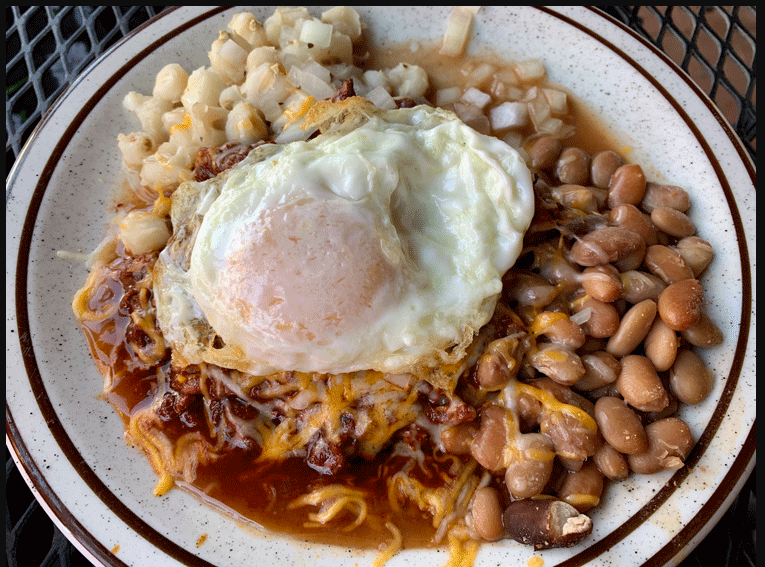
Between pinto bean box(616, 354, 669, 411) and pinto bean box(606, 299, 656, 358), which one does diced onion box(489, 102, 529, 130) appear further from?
pinto bean box(616, 354, 669, 411)

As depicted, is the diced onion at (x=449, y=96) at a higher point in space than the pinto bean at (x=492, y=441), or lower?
higher

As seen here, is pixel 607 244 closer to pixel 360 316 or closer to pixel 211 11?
pixel 360 316

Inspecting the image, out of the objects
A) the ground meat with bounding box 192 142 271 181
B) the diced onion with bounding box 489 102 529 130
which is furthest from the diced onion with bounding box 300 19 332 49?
the diced onion with bounding box 489 102 529 130

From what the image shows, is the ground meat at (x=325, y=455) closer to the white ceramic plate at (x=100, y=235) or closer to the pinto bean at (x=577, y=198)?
the white ceramic plate at (x=100, y=235)

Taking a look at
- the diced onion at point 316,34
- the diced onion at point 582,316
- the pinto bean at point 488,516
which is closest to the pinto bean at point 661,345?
the diced onion at point 582,316

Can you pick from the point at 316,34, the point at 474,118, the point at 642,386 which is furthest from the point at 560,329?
the point at 316,34

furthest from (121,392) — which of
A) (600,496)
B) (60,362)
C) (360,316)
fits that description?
(600,496)

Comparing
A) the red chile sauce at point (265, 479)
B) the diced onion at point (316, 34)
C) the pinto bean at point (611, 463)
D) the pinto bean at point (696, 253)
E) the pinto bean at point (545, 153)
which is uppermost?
the diced onion at point (316, 34)
